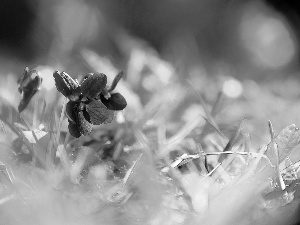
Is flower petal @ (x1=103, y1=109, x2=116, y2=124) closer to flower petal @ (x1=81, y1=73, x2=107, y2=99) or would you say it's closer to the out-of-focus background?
flower petal @ (x1=81, y1=73, x2=107, y2=99)

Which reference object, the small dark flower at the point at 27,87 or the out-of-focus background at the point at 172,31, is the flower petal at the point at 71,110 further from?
the out-of-focus background at the point at 172,31

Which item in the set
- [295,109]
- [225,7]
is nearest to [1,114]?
[295,109]

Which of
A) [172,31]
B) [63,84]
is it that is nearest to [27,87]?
[63,84]

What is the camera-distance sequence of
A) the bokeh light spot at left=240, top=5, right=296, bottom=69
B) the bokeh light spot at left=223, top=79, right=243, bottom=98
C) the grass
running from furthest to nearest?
the bokeh light spot at left=240, top=5, right=296, bottom=69, the bokeh light spot at left=223, top=79, right=243, bottom=98, the grass

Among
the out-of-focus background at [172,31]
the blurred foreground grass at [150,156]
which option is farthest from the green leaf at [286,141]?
the out-of-focus background at [172,31]

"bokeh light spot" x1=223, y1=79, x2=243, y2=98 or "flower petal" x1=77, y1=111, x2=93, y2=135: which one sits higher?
"bokeh light spot" x1=223, y1=79, x2=243, y2=98

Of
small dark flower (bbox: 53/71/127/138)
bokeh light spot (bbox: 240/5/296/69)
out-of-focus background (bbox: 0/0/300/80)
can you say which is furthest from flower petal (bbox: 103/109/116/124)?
bokeh light spot (bbox: 240/5/296/69)

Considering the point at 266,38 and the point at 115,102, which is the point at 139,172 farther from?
the point at 266,38
